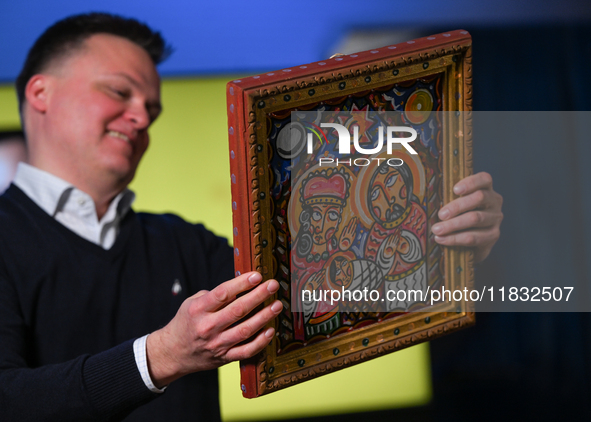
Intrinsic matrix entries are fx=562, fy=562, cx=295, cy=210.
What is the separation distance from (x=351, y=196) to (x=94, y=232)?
645 millimetres

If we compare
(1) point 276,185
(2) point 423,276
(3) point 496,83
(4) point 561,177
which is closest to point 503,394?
(4) point 561,177

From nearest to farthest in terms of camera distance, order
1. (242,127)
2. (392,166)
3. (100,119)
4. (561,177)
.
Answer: (242,127) < (392,166) < (100,119) < (561,177)

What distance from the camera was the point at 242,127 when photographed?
728 mm

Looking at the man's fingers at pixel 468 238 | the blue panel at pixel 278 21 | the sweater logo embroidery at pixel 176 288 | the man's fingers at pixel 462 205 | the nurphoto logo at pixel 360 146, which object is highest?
the blue panel at pixel 278 21

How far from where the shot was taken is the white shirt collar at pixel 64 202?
47.4 inches

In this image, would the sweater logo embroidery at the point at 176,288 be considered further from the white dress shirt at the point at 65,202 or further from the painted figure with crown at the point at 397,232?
the painted figure with crown at the point at 397,232

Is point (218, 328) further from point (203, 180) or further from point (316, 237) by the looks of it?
point (203, 180)

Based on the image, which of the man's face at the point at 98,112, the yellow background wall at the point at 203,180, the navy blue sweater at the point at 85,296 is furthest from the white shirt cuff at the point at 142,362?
the yellow background wall at the point at 203,180

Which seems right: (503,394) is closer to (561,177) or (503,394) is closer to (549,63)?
(561,177)

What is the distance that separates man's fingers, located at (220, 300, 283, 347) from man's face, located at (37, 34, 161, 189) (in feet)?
2.01

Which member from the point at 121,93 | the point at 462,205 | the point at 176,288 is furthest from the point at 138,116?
the point at 462,205

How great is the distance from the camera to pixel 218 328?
74 cm

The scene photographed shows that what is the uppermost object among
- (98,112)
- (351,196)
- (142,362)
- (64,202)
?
(98,112)

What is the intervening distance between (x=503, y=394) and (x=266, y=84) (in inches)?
78.1
